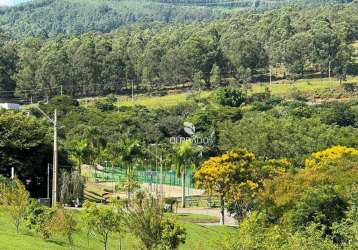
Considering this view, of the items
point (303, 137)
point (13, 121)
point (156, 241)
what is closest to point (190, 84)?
point (303, 137)

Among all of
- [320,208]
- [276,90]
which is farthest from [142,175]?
[276,90]

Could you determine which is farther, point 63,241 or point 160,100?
point 160,100

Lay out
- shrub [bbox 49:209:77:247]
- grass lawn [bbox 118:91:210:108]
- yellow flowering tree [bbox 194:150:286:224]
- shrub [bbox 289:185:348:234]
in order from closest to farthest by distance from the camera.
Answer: shrub [bbox 49:209:77:247] → shrub [bbox 289:185:348:234] → yellow flowering tree [bbox 194:150:286:224] → grass lawn [bbox 118:91:210:108]

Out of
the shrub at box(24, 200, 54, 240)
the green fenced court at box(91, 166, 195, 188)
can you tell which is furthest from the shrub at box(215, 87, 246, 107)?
the shrub at box(24, 200, 54, 240)

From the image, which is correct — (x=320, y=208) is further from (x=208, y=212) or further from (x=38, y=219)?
(x=208, y=212)

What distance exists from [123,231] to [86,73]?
8893 centimetres

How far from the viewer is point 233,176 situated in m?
40.9

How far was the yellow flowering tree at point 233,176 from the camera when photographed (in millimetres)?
40188

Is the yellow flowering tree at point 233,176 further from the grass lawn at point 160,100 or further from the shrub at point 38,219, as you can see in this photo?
the grass lawn at point 160,100

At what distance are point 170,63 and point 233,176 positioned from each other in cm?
7491

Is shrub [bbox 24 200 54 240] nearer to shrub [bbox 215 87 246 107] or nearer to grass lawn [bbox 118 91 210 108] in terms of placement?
shrub [bbox 215 87 246 107]

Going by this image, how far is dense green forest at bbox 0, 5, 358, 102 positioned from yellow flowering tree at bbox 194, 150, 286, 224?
65524mm

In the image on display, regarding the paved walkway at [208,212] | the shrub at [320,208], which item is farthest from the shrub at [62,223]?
the paved walkway at [208,212]

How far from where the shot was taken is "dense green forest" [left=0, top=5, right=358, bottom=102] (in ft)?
358
